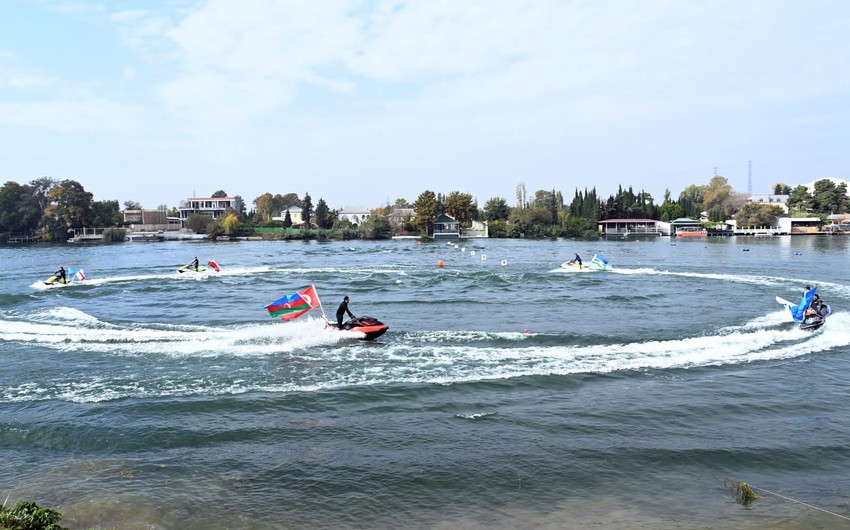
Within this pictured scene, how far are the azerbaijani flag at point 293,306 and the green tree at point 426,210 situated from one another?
112105 mm

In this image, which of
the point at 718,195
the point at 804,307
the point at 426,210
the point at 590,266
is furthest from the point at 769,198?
the point at 804,307

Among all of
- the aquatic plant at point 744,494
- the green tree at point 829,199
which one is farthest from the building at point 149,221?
the green tree at point 829,199

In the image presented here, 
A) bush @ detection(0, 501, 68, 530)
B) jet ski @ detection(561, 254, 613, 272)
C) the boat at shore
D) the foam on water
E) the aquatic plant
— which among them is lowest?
the aquatic plant

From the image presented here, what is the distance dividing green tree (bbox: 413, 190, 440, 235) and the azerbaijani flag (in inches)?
4414

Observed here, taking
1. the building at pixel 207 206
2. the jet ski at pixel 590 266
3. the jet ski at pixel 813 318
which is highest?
the building at pixel 207 206

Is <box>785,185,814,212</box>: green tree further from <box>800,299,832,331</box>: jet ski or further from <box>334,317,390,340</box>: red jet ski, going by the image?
<box>334,317,390,340</box>: red jet ski

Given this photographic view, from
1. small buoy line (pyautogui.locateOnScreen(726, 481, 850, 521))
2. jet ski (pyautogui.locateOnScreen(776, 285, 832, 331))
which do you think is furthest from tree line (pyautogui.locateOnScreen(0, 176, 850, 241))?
small buoy line (pyautogui.locateOnScreen(726, 481, 850, 521))

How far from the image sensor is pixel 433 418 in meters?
15.9

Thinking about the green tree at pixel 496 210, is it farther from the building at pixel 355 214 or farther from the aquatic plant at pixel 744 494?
the aquatic plant at pixel 744 494

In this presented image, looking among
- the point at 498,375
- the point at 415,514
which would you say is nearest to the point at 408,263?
the point at 498,375

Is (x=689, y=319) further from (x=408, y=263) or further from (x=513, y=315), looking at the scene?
(x=408, y=263)

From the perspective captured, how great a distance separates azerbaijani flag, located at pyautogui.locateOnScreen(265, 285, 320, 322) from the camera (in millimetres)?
26219

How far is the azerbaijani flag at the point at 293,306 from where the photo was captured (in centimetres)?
2622

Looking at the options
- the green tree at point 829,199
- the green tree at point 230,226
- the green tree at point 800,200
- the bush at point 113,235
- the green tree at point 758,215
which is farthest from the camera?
the green tree at point 800,200
